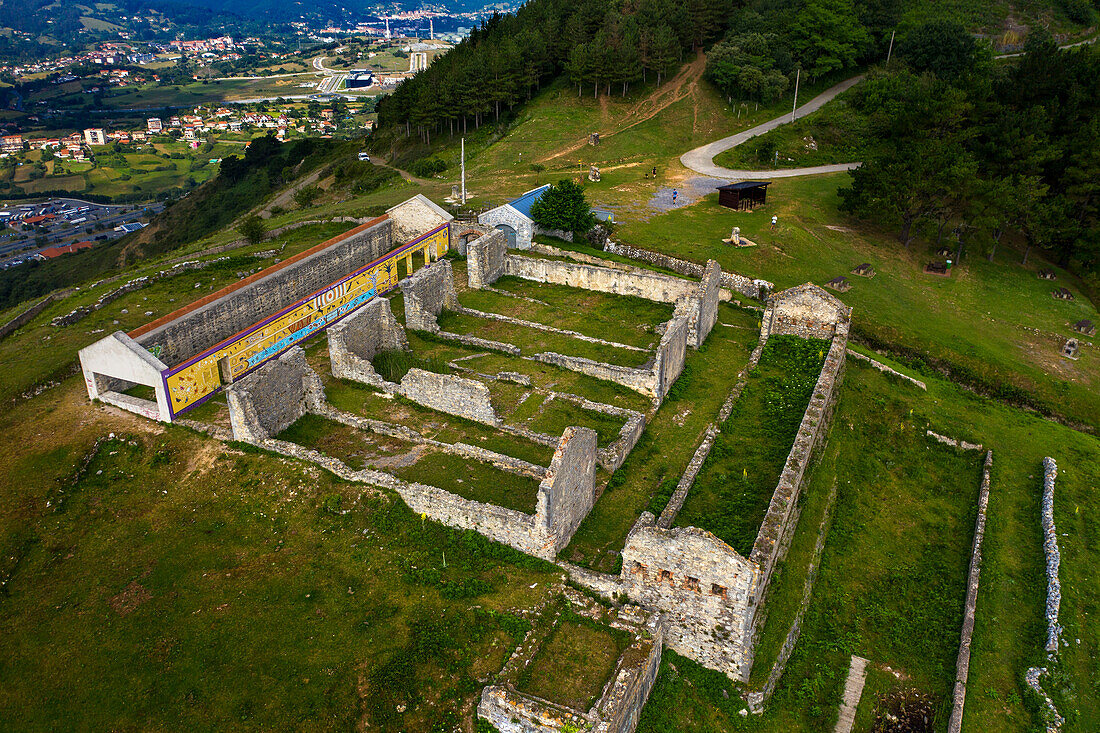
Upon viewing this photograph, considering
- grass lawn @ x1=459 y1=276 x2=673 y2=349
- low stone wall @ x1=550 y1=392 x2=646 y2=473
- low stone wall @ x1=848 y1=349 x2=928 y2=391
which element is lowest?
low stone wall @ x1=848 y1=349 x2=928 y2=391

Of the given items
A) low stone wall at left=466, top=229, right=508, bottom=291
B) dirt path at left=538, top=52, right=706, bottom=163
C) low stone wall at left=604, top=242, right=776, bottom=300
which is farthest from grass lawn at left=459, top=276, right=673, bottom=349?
dirt path at left=538, top=52, right=706, bottom=163

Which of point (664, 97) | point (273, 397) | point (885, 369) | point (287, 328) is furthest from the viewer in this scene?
point (664, 97)

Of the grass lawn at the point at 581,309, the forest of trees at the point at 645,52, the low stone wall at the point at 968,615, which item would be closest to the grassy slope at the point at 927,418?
the low stone wall at the point at 968,615

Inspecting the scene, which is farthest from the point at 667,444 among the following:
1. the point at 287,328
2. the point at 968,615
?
the point at 287,328

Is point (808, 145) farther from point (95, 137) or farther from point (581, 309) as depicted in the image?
point (95, 137)

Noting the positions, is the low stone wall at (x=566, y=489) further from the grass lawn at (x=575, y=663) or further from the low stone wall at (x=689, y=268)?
the low stone wall at (x=689, y=268)

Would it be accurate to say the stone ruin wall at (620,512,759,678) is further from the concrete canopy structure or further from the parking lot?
the parking lot

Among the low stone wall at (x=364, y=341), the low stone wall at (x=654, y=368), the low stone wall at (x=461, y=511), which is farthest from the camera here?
the low stone wall at (x=364, y=341)
